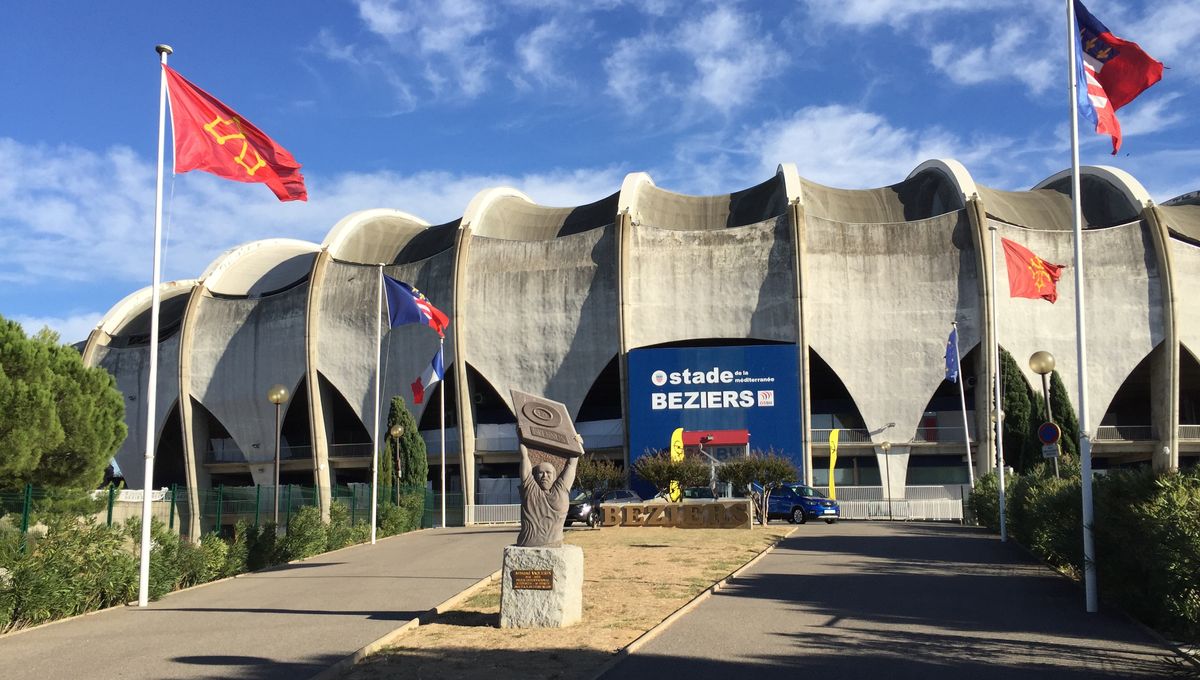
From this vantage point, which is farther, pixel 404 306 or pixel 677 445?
pixel 677 445

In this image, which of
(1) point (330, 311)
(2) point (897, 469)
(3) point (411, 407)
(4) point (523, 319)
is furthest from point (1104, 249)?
(1) point (330, 311)

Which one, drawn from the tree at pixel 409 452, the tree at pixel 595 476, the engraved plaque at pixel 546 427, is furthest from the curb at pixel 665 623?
the tree at pixel 409 452

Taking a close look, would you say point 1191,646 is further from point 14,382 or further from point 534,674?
point 14,382

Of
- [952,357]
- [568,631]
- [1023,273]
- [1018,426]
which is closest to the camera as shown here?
[568,631]

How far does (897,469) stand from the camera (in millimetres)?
43094

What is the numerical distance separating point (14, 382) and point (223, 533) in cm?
773

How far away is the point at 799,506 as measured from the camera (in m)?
34.5

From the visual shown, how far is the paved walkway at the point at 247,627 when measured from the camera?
9188mm

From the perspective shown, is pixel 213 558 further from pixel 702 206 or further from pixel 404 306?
pixel 702 206

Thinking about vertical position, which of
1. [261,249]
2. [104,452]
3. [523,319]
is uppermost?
[261,249]

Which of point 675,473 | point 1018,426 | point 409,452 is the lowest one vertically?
point 675,473

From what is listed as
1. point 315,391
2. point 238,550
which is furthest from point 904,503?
point 238,550

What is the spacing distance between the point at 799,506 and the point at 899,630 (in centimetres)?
2405

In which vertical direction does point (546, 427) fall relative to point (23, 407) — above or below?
below
